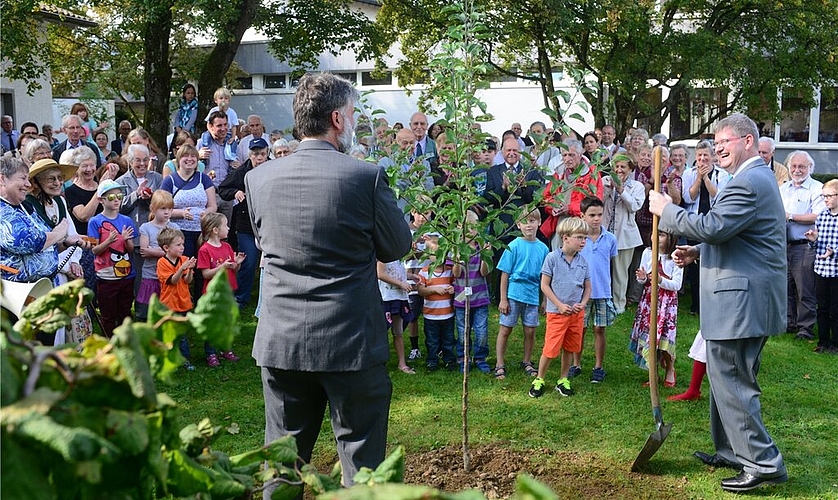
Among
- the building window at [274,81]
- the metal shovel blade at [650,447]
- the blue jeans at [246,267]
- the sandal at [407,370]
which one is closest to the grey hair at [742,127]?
the metal shovel blade at [650,447]

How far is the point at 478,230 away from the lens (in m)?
5.25

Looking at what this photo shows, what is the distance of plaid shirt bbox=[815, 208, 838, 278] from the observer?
9031mm

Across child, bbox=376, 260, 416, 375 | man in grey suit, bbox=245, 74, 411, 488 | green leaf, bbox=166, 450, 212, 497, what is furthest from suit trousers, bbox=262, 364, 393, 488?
child, bbox=376, 260, 416, 375

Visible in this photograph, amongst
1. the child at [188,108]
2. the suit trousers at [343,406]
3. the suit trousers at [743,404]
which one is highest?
the child at [188,108]

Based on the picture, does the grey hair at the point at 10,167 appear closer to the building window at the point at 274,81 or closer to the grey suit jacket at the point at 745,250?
the grey suit jacket at the point at 745,250

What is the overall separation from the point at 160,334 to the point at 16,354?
258 millimetres

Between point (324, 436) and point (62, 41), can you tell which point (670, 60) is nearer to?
point (324, 436)

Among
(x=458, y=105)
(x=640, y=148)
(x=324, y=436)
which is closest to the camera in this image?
(x=458, y=105)

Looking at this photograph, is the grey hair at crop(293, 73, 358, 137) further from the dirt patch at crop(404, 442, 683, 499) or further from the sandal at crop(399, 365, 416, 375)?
the sandal at crop(399, 365, 416, 375)

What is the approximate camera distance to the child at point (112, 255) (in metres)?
7.73

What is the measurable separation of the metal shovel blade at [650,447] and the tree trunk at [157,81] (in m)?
13.0

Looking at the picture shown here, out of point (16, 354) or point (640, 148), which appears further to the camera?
point (640, 148)

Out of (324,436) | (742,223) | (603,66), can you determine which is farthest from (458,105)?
(603,66)

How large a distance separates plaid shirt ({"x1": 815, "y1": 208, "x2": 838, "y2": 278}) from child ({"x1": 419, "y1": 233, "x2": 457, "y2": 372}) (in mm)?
4112
